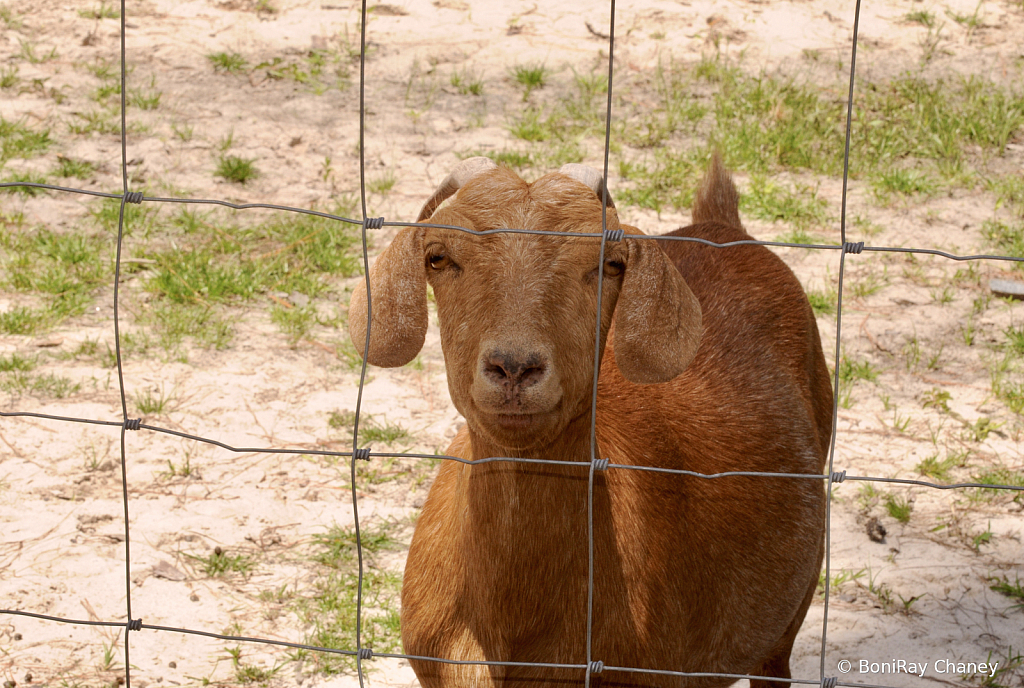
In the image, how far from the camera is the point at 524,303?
89.5 inches

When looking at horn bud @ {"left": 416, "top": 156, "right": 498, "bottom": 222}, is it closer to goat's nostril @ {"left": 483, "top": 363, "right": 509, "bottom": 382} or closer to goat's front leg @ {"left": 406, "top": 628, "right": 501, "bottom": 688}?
goat's nostril @ {"left": 483, "top": 363, "right": 509, "bottom": 382}

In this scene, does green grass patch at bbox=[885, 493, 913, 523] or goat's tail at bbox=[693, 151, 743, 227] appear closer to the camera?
goat's tail at bbox=[693, 151, 743, 227]

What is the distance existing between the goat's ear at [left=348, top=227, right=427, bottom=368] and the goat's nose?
34 cm

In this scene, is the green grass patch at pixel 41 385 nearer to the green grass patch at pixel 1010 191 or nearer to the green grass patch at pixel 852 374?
the green grass patch at pixel 852 374

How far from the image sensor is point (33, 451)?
444 cm

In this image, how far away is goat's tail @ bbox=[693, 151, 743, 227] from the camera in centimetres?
409

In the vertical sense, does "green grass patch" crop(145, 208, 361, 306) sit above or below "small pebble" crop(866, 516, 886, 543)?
above

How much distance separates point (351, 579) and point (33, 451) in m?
1.50

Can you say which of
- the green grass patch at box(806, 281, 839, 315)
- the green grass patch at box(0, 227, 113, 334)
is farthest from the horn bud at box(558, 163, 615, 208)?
Result: the green grass patch at box(0, 227, 113, 334)

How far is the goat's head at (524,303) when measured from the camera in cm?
223

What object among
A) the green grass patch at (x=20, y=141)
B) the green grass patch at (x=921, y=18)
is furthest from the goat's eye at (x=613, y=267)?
the green grass patch at (x=921, y=18)

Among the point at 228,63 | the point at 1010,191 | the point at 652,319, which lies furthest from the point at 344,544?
the point at 1010,191

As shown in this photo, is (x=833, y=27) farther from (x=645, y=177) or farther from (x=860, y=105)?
(x=645, y=177)

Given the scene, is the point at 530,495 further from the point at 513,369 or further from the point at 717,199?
the point at 717,199
